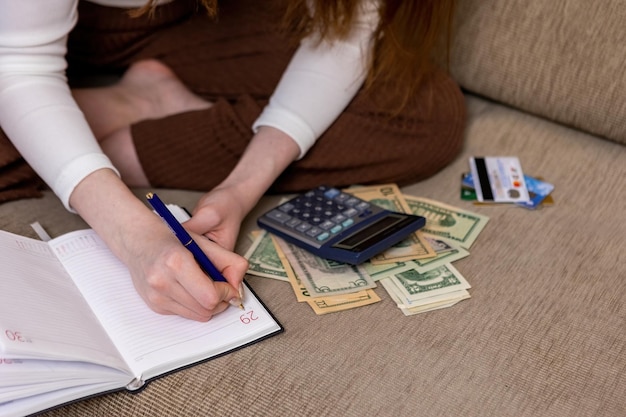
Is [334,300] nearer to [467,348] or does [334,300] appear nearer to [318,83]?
[467,348]

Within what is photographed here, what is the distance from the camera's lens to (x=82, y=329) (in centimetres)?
85

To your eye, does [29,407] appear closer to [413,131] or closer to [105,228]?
[105,228]

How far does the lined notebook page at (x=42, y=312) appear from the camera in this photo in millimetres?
788

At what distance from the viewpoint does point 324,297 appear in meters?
0.97

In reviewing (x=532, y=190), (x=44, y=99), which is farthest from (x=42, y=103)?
(x=532, y=190)

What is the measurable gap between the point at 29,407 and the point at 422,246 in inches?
21.4

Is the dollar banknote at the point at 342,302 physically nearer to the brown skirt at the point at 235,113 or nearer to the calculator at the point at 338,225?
the calculator at the point at 338,225

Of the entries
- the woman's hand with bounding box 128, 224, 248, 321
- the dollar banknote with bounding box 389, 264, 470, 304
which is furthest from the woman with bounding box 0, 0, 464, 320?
the dollar banknote with bounding box 389, 264, 470, 304

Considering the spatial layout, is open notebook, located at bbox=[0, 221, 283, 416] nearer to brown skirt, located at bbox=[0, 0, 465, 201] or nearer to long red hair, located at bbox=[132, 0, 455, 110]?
brown skirt, located at bbox=[0, 0, 465, 201]

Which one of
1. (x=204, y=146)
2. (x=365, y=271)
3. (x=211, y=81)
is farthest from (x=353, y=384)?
(x=211, y=81)

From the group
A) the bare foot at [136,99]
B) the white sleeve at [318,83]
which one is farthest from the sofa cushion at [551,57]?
the bare foot at [136,99]

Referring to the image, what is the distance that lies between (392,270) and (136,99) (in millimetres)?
575

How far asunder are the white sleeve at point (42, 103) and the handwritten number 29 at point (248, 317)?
0.27 meters

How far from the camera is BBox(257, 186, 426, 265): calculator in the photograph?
1016 mm
